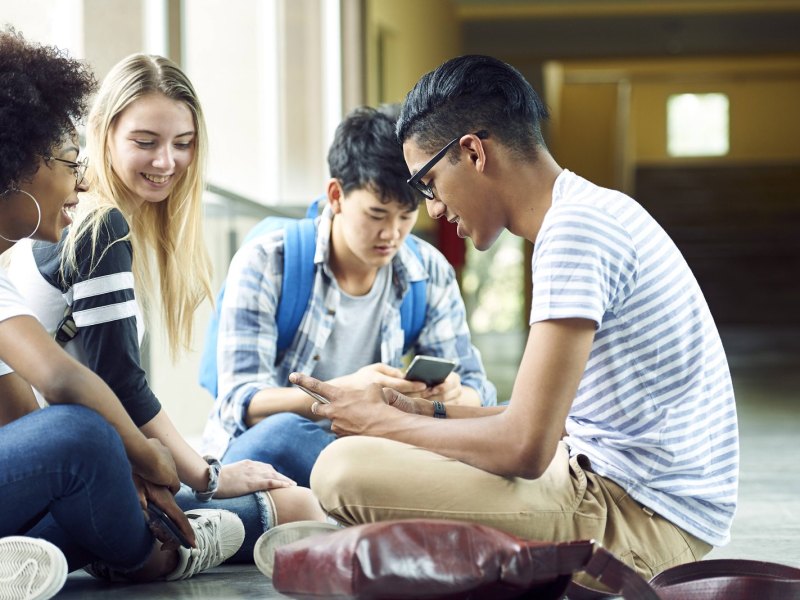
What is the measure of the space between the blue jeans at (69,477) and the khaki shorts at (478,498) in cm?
35

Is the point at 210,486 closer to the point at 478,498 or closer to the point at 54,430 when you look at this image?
the point at 54,430

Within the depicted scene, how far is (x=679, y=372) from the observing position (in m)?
1.89

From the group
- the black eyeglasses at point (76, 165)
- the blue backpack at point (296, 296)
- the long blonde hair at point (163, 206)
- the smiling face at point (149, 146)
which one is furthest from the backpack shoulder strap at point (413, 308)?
the black eyeglasses at point (76, 165)

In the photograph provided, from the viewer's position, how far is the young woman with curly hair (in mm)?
1858

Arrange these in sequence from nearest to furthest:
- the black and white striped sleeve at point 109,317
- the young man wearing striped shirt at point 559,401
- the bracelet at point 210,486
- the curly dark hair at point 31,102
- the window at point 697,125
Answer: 1. the young man wearing striped shirt at point 559,401
2. the curly dark hair at point 31,102
3. the black and white striped sleeve at point 109,317
4. the bracelet at point 210,486
5. the window at point 697,125

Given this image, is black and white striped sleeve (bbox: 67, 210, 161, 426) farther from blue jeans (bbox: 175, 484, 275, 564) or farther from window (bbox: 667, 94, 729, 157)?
window (bbox: 667, 94, 729, 157)

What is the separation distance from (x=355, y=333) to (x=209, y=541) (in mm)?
896

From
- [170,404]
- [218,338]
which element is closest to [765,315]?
[170,404]

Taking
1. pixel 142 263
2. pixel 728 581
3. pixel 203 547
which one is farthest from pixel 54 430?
pixel 728 581

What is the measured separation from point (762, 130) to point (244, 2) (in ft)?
49.5

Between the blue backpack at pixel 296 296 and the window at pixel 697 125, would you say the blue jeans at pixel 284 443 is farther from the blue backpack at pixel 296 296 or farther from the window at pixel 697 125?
the window at pixel 697 125

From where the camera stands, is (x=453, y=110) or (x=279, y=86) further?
(x=279, y=86)

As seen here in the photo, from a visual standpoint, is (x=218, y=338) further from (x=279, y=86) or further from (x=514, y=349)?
(x=514, y=349)

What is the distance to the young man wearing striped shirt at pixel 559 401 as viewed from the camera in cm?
179
